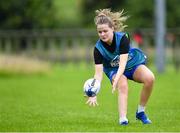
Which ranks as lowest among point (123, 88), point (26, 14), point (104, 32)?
point (26, 14)

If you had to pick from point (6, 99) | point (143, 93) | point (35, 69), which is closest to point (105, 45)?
point (143, 93)

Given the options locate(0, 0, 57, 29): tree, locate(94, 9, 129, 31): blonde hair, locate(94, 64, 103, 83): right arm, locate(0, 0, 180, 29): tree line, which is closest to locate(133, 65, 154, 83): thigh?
locate(94, 64, 103, 83): right arm

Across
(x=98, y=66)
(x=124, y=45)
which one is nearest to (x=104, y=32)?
(x=124, y=45)

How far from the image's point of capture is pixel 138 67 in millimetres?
11742

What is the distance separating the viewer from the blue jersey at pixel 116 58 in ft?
38.1

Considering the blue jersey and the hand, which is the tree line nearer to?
the blue jersey

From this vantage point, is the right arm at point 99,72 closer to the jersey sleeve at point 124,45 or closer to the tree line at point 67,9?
the jersey sleeve at point 124,45

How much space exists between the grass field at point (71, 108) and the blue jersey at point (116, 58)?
2.73 feet

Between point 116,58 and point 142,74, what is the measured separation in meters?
0.47

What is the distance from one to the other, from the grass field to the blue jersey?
83 cm

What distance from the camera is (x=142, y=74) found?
38.3 ft

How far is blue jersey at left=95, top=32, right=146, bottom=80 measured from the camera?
11602 millimetres

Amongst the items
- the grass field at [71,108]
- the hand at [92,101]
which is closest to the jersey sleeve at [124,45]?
the hand at [92,101]

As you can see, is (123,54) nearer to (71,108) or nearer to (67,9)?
(71,108)
